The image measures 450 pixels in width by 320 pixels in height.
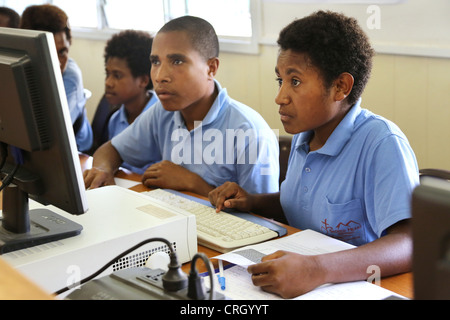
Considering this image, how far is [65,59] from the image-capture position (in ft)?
9.72

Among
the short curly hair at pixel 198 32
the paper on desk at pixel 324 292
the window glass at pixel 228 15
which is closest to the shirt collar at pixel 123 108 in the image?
the short curly hair at pixel 198 32

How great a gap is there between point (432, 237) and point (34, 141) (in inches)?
29.4

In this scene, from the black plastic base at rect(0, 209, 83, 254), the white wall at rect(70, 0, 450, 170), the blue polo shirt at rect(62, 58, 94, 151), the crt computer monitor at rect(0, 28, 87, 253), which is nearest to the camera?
the crt computer monitor at rect(0, 28, 87, 253)

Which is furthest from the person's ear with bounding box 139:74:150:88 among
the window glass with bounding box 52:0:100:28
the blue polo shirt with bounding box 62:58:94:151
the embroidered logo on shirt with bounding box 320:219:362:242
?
the window glass with bounding box 52:0:100:28

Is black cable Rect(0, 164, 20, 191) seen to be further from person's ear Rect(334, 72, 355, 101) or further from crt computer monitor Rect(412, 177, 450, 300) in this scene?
crt computer monitor Rect(412, 177, 450, 300)

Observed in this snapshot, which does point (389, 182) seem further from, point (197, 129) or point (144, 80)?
point (144, 80)

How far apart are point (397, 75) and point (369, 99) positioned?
6.7 inches

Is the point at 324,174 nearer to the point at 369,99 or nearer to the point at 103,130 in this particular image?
the point at 369,99

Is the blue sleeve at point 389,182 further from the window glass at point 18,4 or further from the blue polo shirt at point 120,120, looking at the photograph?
the window glass at point 18,4

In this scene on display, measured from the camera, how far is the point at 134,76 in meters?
2.65

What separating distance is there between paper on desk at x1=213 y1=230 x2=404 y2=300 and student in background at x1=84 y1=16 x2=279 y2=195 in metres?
0.53

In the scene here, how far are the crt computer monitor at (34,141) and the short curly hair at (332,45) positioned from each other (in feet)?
2.01

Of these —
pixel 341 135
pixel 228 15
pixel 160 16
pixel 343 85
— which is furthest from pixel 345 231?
pixel 160 16

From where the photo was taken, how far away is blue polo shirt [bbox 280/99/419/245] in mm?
1255
